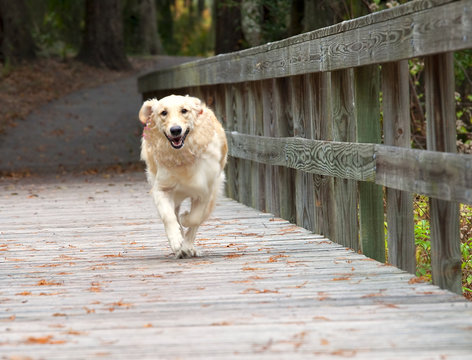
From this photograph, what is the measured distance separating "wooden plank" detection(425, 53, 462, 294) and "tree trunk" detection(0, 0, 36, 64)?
25.8 metres

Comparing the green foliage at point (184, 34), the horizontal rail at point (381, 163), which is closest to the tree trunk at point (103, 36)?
the green foliage at point (184, 34)

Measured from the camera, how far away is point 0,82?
27.0m

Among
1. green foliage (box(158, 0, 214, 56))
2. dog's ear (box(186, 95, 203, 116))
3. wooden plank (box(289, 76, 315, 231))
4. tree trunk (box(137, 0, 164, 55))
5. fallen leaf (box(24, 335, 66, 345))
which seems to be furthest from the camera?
green foliage (box(158, 0, 214, 56))

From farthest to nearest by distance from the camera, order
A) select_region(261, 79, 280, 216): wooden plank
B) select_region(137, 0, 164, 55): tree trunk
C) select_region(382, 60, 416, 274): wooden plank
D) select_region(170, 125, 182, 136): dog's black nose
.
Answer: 1. select_region(137, 0, 164, 55): tree trunk
2. select_region(261, 79, 280, 216): wooden plank
3. select_region(170, 125, 182, 136): dog's black nose
4. select_region(382, 60, 416, 274): wooden plank

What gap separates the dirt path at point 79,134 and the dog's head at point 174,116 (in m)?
11.2

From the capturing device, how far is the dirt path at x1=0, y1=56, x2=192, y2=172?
63.7 feet

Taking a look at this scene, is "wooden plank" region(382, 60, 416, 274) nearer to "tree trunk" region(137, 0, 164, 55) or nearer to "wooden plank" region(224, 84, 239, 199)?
"wooden plank" region(224, 84, 239, 199)

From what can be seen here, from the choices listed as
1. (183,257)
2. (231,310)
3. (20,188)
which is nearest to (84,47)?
(20,188)

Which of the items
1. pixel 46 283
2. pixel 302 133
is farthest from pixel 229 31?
pixel 46 283

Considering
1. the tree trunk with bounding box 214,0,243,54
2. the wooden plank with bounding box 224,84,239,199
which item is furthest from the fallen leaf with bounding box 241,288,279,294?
the tree trunk with bounding box 214,0,243,54

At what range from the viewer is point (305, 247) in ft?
22.5

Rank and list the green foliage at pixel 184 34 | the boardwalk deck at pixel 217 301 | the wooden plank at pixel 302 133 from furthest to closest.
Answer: the green foliage at pixel 184 34 → the wooden plank at pixel 302 133 → the boardwalk deck at pixel 217 301

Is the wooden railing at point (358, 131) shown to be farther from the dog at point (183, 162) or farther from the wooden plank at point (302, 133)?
the dog at point (183, 162)

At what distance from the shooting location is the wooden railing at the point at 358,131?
4.76 meters
